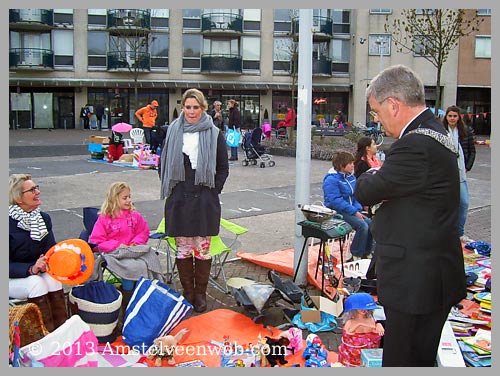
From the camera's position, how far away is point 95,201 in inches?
393

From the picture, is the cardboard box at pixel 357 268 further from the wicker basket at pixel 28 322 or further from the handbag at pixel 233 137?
A: the handbag at pixel 233 137

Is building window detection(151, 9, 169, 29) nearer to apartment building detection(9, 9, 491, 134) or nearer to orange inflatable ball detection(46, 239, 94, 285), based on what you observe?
apartment building detection(9, 9, 491, 134)

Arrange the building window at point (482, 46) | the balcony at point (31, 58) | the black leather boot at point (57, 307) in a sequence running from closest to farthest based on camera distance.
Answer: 1. the black leather boot at point (57, 307)
2. the balcony at point (31, 58)
3. the building window at point (482, 46)

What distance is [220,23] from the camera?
3738 centimetres

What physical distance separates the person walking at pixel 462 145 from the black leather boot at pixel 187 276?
11.3 feet

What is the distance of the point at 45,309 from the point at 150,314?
2.66 feet

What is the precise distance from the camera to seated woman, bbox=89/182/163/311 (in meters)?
4.68

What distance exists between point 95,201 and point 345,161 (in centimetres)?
541

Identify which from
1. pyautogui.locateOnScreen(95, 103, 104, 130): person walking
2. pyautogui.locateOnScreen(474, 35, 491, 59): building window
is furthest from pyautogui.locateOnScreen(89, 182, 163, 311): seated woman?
pyautogui.locateOnScreen(474, 35, 491, 59): building window

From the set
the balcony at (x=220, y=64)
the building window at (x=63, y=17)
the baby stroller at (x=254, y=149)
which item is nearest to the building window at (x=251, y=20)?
the balcony at (x=220, y=64)

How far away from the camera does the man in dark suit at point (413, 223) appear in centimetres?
256

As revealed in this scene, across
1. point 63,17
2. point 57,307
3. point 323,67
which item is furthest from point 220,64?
point 57,307

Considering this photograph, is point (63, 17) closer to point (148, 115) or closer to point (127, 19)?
point (127, 19)

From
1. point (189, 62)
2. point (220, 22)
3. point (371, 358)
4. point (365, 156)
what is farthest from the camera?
point (189, 62)
